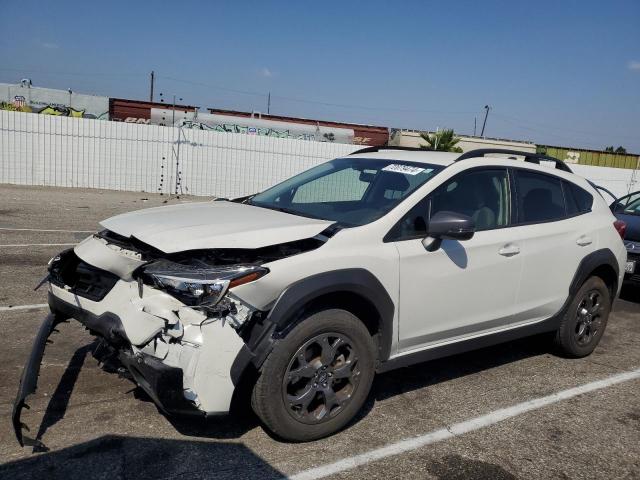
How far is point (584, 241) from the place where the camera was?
486 centimetres

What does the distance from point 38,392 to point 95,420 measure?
0.60m

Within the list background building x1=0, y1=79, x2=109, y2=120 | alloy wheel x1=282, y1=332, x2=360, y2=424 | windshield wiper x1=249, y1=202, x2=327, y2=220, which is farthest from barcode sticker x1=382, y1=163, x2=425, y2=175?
background building x1=0, y1=79, x2=109, y2=120

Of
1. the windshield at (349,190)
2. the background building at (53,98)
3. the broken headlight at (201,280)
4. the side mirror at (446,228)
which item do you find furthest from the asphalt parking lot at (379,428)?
the background building at (53,98)

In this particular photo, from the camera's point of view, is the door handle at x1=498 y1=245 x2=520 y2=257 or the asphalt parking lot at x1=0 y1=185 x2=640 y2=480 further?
the door handle at x1=498 y1=245 x2=520 y2=257

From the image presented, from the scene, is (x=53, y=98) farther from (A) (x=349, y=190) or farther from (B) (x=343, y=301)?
(B) (x=343, y=301)

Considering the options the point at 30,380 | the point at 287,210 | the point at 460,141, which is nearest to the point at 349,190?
the point at 287,210

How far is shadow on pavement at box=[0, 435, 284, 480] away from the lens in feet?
9.53

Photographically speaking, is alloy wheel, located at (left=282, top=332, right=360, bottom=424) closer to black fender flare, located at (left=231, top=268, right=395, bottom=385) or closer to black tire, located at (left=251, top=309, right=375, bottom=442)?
black tire, located at (left=251, top=309, right=375, bottom=442)

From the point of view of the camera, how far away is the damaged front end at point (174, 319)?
2.90 metres

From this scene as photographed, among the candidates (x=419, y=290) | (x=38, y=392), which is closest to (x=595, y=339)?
(x=419, y=290)

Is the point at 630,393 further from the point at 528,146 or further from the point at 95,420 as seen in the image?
the point at 528,146

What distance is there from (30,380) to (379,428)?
2064mm

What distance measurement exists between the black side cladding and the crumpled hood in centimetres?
73

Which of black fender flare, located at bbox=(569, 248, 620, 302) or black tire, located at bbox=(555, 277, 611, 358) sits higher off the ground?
black fender flare, located at bbox=(569, 248, 620, 302)
